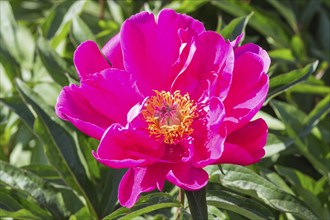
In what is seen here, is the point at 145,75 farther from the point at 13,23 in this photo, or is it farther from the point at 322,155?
the point at 13,23

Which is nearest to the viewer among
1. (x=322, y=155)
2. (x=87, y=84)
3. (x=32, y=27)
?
(x=87, y=84)

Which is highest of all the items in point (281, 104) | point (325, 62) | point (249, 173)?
point (249, 173)

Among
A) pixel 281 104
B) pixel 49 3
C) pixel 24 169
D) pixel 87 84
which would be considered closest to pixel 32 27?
pixel 49 3

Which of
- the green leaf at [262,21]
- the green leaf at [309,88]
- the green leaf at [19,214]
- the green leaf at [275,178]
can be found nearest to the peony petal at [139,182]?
the green leaf at [19,214]

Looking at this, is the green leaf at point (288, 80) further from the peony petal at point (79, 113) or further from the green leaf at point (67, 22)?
the green leaf at point (67, 22)

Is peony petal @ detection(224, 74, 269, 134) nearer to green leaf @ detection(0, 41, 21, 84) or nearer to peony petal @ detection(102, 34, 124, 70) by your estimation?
peony petal @ detection(102, 34, 124, 70)
